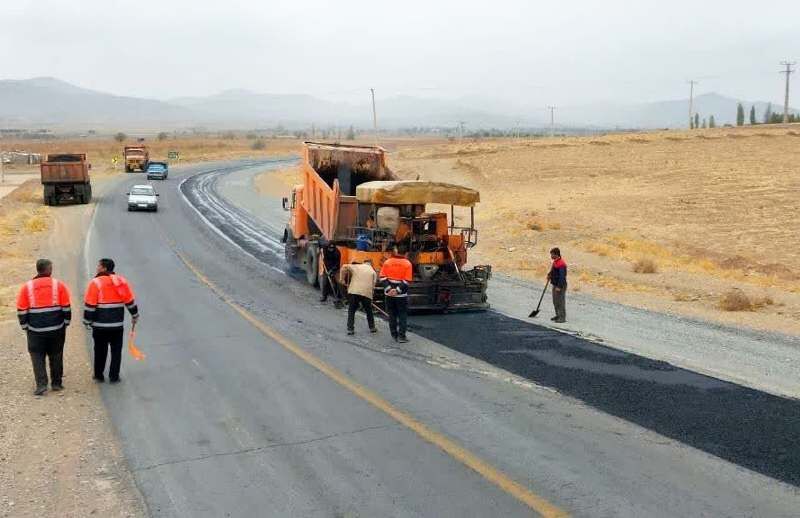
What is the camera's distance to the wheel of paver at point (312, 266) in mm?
19281

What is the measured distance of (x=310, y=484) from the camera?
24.7 feet

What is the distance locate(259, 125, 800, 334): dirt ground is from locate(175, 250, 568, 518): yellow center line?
865 cm

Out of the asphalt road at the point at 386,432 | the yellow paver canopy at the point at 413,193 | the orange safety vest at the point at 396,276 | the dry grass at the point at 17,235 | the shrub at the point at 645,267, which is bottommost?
the shrub at the point at 645,267

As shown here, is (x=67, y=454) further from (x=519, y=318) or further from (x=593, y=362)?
(x=519, y=318)

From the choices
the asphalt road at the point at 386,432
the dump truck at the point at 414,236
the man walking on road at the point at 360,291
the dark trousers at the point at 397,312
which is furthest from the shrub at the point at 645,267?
the dark trousers at the point at 397,312

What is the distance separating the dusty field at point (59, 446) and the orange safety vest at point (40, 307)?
0.91 metres

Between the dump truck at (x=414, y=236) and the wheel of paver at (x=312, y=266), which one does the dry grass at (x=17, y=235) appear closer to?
the wheel of paver at (x=312, y=266)

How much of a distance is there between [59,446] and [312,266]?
36.8 ft

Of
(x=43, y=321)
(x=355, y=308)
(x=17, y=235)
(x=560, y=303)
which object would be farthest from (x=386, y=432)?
(x=17, y=235)

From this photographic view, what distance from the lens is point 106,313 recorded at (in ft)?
36.1

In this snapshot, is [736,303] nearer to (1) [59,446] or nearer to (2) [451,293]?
(2) [451,293]

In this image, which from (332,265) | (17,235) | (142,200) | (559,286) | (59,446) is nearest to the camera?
(59,446)

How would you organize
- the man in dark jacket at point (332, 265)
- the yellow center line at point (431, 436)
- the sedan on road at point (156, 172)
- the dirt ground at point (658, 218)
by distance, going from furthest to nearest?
the sedan on road at point (156, 172)
the dirt ground at point (658, 218)
the man in dark jacket at point (332, 265)
the yellow center line at point (431, 436)

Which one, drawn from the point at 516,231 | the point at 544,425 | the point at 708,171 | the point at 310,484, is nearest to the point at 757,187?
the point at 708,171
